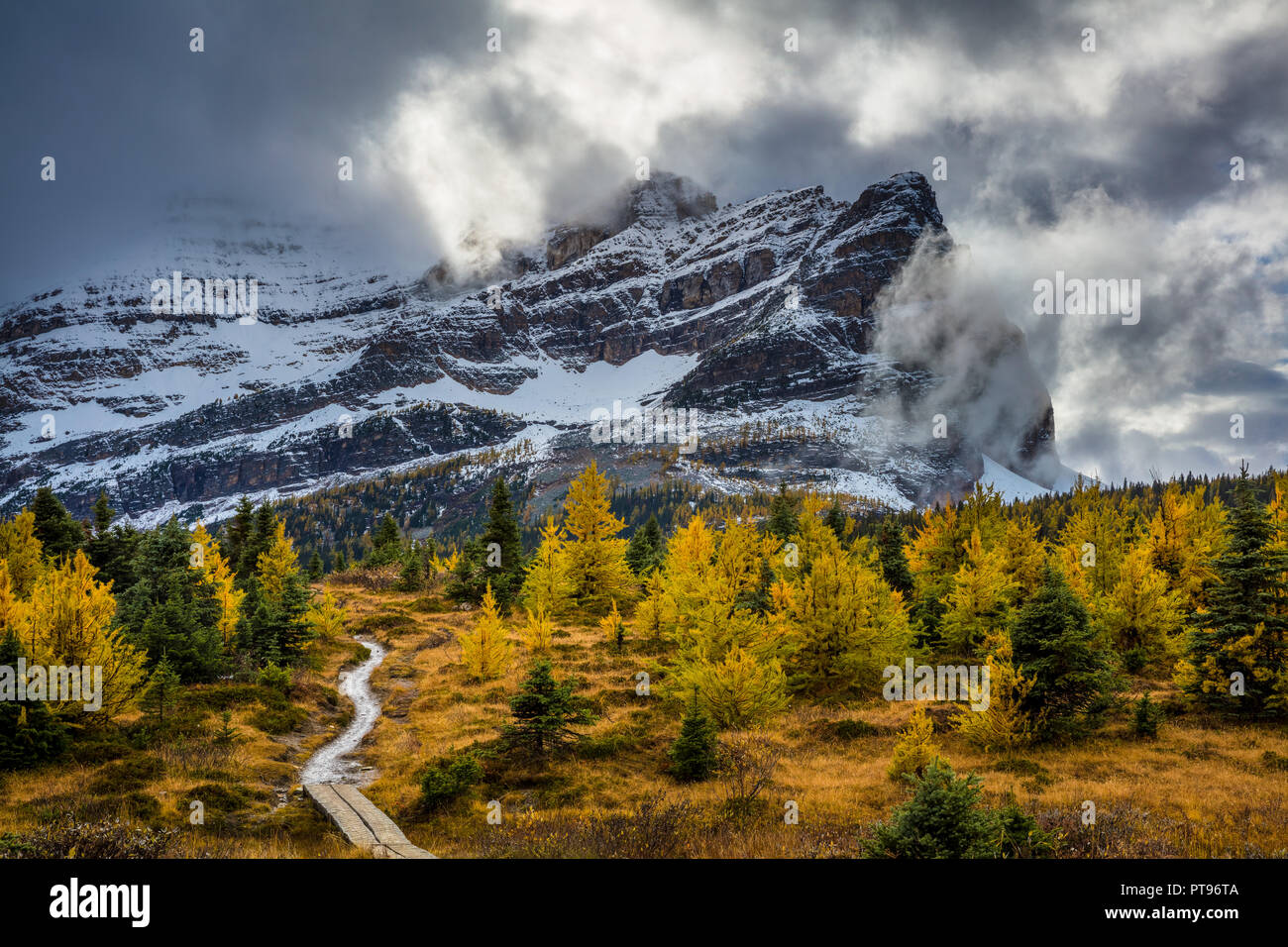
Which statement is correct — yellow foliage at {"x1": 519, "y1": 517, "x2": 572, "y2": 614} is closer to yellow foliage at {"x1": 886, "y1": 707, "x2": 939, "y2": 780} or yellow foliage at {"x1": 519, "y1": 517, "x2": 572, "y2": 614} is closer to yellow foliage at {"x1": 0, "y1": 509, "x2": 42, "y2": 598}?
yellow foliage at {"x1": 886, "y1": 707, "x2": 939, "y2": 780}

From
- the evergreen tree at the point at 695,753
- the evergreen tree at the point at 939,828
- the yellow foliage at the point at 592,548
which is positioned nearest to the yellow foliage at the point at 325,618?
the yellow foliage at the point at 592,548

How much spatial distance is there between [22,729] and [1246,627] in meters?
32.5

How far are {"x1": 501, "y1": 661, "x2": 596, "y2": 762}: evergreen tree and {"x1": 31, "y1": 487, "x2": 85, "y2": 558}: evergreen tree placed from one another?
33001mm

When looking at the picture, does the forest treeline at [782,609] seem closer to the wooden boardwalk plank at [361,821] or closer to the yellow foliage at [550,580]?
the yellow foliage at [550,580]

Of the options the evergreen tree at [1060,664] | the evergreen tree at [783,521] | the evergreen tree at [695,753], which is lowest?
the evergreen tree at [695,753]

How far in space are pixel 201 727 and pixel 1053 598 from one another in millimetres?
25604

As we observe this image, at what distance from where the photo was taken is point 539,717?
17938 mm

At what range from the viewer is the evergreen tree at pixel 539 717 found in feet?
58.7

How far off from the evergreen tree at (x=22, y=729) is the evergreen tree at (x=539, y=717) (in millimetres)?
10476

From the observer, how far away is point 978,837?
27.2ft

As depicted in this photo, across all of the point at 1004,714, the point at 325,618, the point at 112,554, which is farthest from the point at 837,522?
the point at 112,554

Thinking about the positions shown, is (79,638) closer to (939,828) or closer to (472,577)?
(939,828)

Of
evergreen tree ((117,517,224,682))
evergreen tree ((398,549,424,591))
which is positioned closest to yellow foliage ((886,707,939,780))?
evergreen tree ((117,517,224,682))
